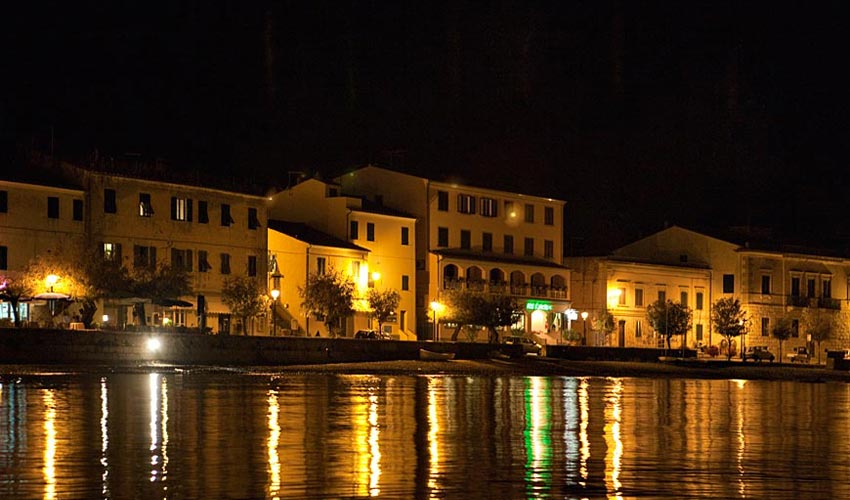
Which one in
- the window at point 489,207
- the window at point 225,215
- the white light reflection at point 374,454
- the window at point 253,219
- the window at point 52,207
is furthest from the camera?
the window at point 489,207

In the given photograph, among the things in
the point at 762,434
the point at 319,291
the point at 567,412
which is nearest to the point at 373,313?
the point at 319,291

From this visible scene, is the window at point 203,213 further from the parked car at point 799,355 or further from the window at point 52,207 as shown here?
the parked car at point 799,355

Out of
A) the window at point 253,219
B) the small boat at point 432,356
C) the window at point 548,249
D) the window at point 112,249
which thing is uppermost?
the window at point 253,219

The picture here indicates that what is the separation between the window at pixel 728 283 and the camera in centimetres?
11319

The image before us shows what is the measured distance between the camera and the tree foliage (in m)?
89.5

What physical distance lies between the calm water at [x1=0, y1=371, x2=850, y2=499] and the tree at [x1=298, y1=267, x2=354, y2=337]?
38364mm

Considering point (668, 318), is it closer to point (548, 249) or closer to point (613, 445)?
point (548, 249)

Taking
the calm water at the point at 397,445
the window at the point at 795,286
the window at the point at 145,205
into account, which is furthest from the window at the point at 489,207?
the calm water at the point at 397,445

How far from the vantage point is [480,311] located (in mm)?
89562

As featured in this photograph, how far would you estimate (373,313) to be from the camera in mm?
86062

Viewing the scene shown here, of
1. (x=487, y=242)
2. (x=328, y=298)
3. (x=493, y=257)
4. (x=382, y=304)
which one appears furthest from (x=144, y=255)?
(x=487, y=242)

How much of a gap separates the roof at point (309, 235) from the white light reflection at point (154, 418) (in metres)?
36.8

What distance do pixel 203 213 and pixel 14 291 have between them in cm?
1719

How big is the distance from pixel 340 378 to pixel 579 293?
54.6 metres
